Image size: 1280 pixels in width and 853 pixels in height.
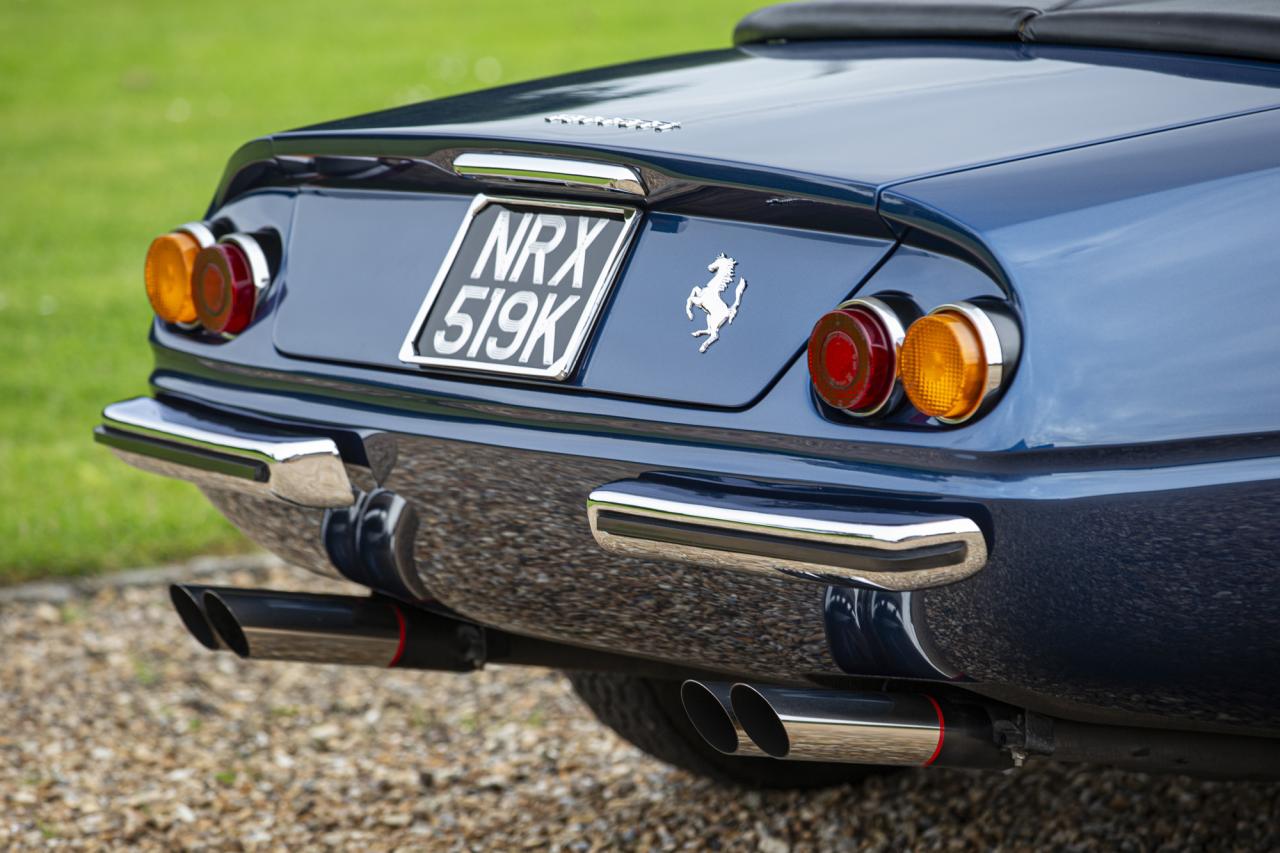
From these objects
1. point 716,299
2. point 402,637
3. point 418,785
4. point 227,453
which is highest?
point 716,299

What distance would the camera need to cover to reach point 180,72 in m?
15.6

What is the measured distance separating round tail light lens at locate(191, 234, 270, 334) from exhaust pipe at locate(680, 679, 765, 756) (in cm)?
115

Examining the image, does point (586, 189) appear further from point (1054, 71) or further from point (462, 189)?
point (1054, 71)

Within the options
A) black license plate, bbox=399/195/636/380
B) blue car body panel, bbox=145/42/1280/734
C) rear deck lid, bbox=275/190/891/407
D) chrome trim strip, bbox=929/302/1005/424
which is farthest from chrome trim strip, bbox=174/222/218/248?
chrome trim strip, bbox=929/302/1005/424

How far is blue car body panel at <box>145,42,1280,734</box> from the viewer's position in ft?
6.63

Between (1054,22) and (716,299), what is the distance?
1.04m

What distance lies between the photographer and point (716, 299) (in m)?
2.30

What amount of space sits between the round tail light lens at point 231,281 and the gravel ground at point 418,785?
118cm

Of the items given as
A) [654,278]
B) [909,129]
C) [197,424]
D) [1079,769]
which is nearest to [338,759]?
[197,424]

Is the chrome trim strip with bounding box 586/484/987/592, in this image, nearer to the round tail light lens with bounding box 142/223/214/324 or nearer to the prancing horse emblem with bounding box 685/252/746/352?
the prancing horse emblem with bounding box 685/252/746/352

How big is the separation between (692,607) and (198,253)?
122 centimetres

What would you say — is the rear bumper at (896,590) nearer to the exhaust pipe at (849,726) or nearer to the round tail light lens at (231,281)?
the exhaust pipe at (849,726)

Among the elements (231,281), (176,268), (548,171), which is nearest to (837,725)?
(548,171)

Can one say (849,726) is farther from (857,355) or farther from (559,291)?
(559,291)
